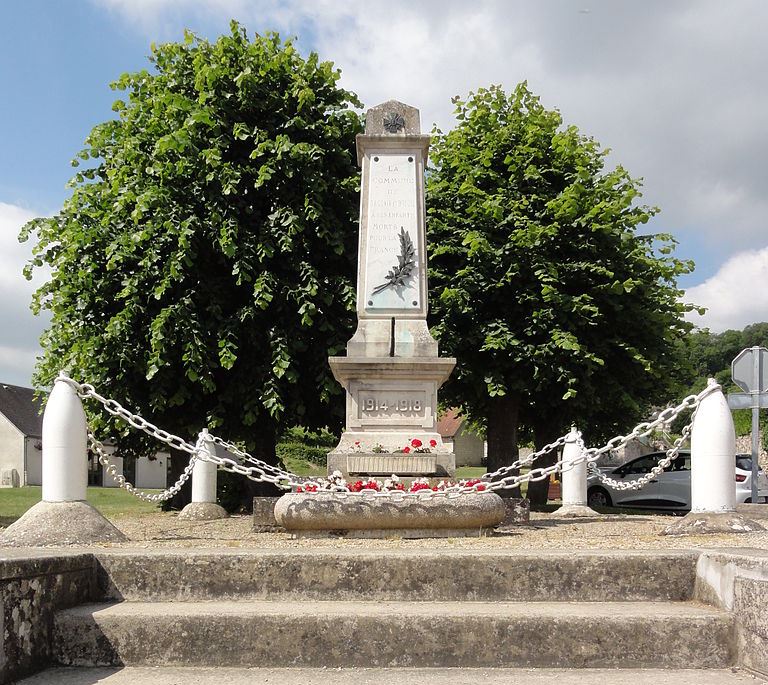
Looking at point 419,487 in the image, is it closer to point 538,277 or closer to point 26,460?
point 538,277

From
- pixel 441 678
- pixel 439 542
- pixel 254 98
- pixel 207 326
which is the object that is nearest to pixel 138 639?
pixel 441 678

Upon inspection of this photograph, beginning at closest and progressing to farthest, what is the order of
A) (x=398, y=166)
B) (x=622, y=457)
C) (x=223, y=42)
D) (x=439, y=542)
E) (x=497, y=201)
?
(x=439, y=542)
(x=398, y=166)
(x=223, y=42)
(x=497, y=201)
(x=622, y=457)

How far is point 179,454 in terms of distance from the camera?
17.4m

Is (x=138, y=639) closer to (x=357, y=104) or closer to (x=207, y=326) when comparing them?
(x=207, y=326)

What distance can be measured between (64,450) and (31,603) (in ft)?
9.73

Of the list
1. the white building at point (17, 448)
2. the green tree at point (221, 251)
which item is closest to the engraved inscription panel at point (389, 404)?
the green tree at point (221, 251)

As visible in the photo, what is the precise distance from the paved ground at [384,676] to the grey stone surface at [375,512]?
8.89 feet

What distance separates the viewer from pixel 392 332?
1014 cm

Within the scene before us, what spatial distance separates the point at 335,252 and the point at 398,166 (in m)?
4.81

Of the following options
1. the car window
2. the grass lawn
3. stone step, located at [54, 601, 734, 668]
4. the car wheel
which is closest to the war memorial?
stone step, located at [54, 601, 734, 668]

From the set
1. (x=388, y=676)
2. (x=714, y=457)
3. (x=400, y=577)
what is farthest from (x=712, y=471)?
(x=388, y=676)

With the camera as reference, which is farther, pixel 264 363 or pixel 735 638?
pixel 264 363

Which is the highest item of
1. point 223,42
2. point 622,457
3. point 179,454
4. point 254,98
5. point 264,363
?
point 223,42

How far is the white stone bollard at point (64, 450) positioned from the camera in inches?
250
